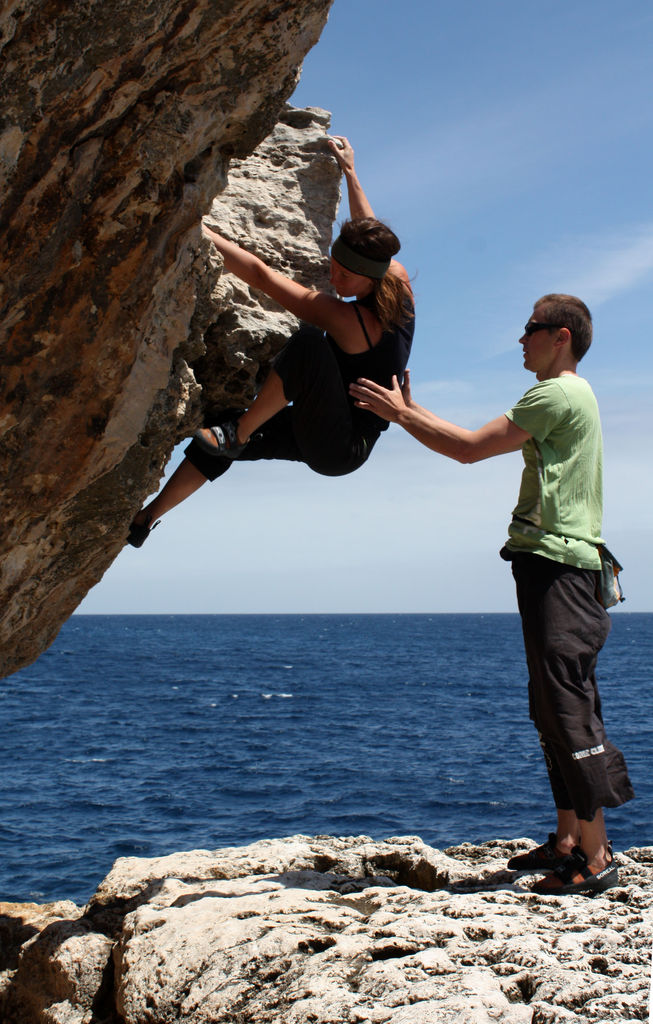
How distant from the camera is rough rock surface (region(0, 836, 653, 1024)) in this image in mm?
3715

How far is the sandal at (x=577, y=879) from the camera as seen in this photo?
188 inches

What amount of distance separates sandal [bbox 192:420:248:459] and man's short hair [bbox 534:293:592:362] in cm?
202

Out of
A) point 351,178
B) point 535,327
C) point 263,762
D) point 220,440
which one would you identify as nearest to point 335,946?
point 220,440

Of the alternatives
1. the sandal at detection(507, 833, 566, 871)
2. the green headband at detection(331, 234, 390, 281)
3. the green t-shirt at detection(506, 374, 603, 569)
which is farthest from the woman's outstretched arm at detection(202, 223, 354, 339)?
the sandal at detection(507, 833, 566, 871)

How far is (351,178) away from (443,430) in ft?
7.01

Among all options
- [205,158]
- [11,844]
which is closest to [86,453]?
[205,158]

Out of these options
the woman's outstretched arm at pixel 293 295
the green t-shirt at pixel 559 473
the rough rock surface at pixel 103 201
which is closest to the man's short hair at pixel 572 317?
the green t-shirt at pixel 559 473

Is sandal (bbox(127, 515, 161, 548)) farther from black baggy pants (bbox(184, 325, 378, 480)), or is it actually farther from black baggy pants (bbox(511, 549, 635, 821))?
black baggy pants (bbox(511, 549, 635, 821))

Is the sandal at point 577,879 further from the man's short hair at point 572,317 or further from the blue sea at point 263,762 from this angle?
the blue sea at point 263,762

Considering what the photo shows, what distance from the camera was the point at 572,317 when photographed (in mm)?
5156

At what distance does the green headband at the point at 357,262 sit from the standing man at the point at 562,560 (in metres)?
0.68

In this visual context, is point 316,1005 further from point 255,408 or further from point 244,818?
point 244,818

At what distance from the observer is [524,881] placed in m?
5.21

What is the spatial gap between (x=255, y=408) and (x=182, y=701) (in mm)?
51585
